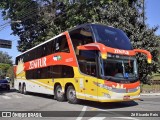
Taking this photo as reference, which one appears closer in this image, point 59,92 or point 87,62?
point 87,62

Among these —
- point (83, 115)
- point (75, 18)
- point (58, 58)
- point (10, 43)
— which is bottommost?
point (83, 115)

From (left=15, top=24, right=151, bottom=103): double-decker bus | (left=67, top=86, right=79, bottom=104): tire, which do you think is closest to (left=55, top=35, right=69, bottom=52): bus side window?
(left=15, top=24, right=151, bottom=103): double-decker bus

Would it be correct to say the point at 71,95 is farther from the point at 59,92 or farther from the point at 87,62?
the point at 87,62

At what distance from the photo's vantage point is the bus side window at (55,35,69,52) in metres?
17.7

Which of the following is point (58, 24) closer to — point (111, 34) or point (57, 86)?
point (57, 86)

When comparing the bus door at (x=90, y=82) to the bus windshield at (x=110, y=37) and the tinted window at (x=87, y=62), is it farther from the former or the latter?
the bus windshield at (x=110, y=37)

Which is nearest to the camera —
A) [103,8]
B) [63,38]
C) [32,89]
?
[63,38]

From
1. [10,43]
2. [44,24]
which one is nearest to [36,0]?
[44,24]

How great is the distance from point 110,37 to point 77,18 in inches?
684

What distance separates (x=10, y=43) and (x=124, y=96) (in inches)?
840

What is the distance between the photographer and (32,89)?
969 inches

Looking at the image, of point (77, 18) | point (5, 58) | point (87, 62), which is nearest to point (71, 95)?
point (87, 62)

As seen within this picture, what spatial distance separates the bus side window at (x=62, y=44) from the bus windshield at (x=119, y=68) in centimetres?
354

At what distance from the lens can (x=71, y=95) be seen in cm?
1733
